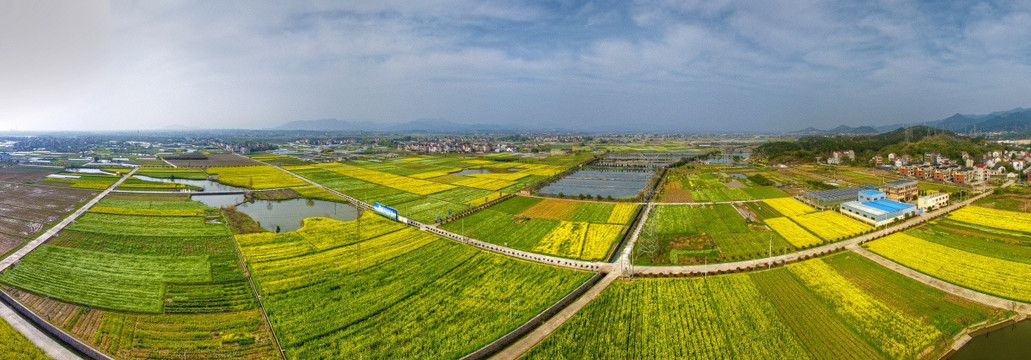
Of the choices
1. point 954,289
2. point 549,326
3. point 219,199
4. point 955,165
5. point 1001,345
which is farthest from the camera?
point 955,165

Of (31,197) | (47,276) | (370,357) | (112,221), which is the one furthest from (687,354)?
(31,197)

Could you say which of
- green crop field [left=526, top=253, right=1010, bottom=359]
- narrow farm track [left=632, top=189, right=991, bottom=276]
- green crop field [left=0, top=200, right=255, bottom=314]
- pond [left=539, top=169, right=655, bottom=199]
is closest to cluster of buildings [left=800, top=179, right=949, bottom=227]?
narrow farm track [left=632, top=189, right=991, bottom=276]

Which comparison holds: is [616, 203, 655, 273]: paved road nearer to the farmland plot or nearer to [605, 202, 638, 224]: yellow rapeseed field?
[605, 202, 638, 224]: yellow rapeseed field

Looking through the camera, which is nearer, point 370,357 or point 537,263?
point 370,357

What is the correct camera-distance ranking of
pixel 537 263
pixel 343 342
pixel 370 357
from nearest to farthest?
1. pixel 370 357
2. pixel 343 342
3. pixel 537 263

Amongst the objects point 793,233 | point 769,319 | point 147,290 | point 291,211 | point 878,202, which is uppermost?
point 878,202

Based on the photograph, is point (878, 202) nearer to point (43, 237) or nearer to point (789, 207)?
point (789, 207)

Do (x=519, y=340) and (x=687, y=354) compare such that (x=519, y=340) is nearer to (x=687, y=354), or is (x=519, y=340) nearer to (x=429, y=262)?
(x=687, y=354)

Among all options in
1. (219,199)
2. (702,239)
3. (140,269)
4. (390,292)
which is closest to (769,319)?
(702,239)
